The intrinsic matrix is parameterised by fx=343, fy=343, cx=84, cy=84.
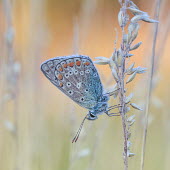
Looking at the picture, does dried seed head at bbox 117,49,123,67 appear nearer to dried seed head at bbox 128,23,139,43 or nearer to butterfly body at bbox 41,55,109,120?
dried seed head at bbox 128,23,139,43

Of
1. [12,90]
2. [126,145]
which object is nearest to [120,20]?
[126,145]

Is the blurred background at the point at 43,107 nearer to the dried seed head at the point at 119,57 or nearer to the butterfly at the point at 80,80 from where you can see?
the butterfly at the point at 80,80

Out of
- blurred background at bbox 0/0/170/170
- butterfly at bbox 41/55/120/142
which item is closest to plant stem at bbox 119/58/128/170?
butterfly at bbox 41/55/120/142

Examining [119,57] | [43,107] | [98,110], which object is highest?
[119,57]

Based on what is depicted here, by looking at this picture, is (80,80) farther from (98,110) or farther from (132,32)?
(132,32)

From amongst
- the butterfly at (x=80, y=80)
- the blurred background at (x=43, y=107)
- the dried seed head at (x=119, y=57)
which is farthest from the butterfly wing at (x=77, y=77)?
the dried seed head at (x=119, y=57)

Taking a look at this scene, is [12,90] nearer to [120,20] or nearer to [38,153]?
[38,153]

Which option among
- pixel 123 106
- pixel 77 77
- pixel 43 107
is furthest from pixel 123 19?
pixel 43 107
